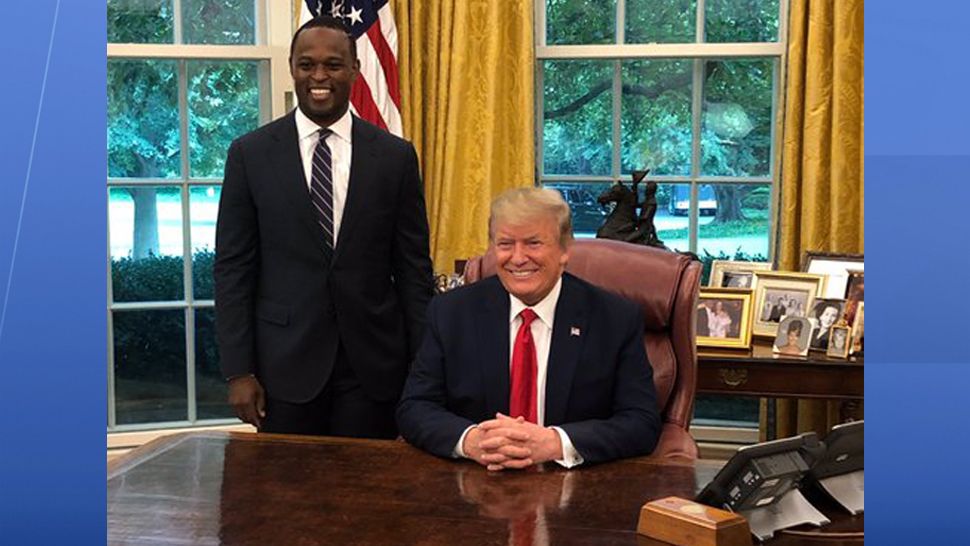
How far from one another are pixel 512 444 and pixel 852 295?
5.77 feet

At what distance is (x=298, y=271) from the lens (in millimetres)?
2535

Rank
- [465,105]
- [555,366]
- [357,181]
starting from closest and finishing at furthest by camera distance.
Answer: [555,366] < [357,181] < [465,105]

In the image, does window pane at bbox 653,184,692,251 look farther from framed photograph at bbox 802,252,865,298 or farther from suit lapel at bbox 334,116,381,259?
suit lapel at bbox 334,116,381,259

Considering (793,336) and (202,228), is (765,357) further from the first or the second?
(202,228)

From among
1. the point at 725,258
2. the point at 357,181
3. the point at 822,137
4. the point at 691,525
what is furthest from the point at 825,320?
Result: the point at 691,525

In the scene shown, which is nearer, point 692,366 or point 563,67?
point 692,366

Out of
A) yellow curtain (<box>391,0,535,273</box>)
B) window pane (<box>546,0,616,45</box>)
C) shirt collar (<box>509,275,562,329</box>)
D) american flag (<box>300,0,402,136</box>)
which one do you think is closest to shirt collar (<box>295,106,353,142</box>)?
shirt collar (<box>509,275,562,329</box>)

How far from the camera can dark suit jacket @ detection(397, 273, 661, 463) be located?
2.21 m

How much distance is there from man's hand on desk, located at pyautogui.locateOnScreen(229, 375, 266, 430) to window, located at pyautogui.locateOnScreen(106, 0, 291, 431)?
5.52 ft

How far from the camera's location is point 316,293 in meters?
2.53
